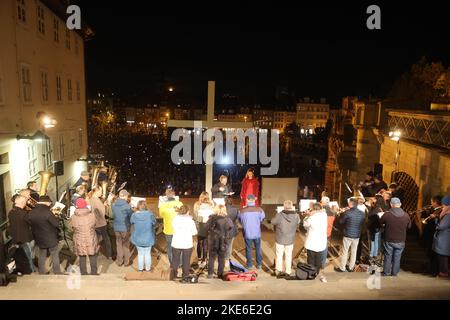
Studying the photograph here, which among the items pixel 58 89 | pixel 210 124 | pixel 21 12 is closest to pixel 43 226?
pixel 210 124

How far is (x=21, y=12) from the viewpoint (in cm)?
1174

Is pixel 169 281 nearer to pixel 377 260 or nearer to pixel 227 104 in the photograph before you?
pixel 377 260

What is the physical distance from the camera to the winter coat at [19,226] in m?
6.98

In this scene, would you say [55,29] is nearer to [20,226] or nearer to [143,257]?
[20,226]

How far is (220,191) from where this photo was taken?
10.1 metres

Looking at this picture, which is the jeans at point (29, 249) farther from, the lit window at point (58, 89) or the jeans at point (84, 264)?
the lit window at point (58, 89)

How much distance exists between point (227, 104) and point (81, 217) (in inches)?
5174

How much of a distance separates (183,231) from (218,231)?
0.69 m

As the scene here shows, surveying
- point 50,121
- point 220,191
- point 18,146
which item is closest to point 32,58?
point 50,121

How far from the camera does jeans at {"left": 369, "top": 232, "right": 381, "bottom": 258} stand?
8391 millimetres

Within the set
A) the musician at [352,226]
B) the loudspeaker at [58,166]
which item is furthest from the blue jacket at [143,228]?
the loudspeaker at [58,166]

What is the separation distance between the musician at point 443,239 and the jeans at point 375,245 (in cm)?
127

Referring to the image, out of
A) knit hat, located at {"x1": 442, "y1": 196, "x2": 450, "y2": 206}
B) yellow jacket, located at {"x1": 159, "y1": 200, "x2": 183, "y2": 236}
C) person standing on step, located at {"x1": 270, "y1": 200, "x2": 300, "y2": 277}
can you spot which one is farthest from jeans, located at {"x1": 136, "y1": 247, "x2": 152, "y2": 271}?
knit hat, located at {"x1": 442, "y1": 196, "x2": 450, "y2": 206}
